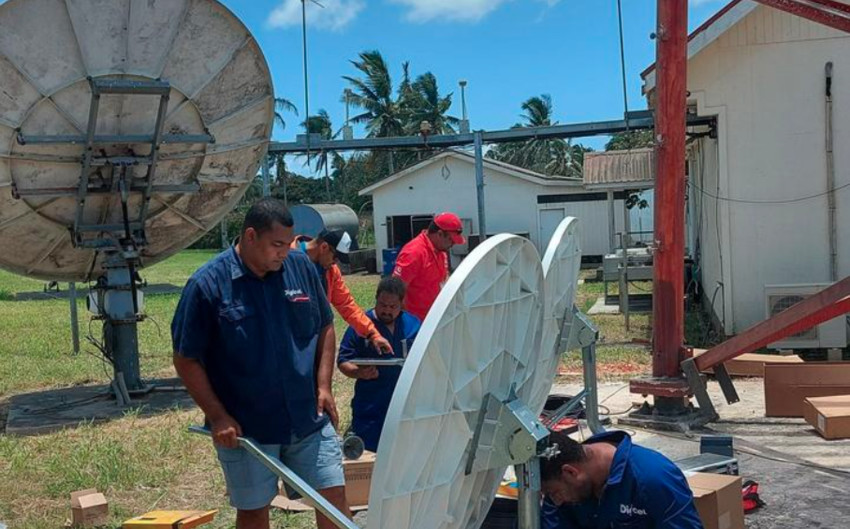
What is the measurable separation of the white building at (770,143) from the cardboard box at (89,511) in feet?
24.7

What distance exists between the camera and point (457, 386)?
272cm

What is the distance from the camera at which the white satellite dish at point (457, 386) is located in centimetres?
237

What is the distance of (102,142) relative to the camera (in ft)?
26.5

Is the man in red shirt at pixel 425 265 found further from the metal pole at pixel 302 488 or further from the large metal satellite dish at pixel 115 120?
the metal pole at pixel 302 488

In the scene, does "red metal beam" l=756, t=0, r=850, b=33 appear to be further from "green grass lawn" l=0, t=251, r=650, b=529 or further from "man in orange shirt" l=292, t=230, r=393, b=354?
"green grass lawn" l=0, t=251, r=650, b=529

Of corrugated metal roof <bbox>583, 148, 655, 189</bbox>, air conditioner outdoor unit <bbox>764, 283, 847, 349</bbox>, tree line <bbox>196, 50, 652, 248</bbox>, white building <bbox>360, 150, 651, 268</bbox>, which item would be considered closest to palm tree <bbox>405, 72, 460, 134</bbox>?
tree line <bbox>196, 50, 652, 248</bbox>

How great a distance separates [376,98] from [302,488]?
47.3m

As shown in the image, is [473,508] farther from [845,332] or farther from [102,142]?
[845,332]

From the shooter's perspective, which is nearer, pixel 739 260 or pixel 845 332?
pixel 845 332

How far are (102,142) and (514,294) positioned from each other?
19.5ft

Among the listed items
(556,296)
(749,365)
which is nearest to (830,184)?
(749,365)

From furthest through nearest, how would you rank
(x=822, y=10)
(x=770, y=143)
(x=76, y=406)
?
1. (x=770, y=143)
2. (x=76, y=406)
3. (x=822, y=10)

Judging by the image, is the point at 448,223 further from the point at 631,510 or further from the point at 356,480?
the point at 631,510

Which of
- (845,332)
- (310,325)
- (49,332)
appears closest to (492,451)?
(310,325)
